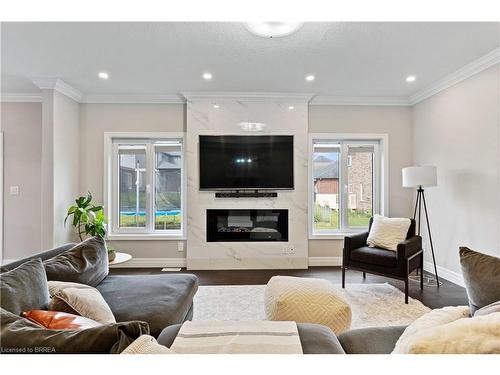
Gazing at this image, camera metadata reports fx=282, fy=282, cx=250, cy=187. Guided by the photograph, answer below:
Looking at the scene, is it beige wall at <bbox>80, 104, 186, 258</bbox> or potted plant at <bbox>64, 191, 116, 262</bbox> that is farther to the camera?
beige wall at <bbox>80, 104, 186, 258</bbox>

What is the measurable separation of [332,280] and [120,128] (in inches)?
149

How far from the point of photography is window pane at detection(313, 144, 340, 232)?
458cm

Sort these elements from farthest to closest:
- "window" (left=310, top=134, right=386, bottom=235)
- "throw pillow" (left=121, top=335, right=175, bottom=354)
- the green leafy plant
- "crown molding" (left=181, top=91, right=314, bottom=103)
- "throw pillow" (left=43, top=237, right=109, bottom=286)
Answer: "window" (left=310, top=134, right=386, bottom=235) → "crown molding" (left=181, top=91, right=314, bottom=103) → the green leafy plant → "throw pillow" (left=43, top=237, right=109, bottom=286) → "throw pillow" (left=121, top=335, right=175, bottom=354)

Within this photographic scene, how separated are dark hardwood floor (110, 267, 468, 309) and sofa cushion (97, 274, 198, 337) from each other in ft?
4.96

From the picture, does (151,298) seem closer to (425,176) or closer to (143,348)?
(143,348)

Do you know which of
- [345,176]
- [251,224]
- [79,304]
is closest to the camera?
[79,304]

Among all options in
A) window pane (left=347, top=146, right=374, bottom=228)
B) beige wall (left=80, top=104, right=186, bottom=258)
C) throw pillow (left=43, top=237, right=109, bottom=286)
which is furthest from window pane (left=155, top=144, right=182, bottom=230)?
window pane (left=347, top=146, right=374, bottom=228)

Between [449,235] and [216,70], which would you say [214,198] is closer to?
[216,70]

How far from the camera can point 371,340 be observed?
4.23ft

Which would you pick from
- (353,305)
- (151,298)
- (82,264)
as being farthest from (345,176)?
(82,264)

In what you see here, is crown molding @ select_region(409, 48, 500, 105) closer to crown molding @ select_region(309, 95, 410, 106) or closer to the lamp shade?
crown molding @ select_region(309, 95, 410, 106)
